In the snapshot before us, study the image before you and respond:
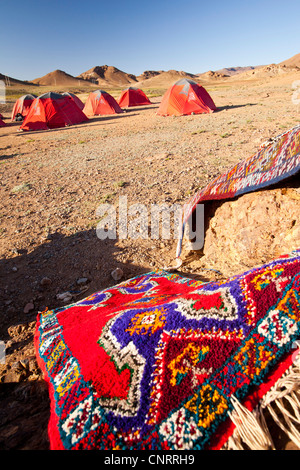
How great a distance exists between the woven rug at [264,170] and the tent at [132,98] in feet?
77.9

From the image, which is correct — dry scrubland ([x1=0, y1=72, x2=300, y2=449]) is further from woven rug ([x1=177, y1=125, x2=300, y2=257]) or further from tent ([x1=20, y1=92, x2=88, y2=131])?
tent ([x1=20, y1=92, x2=88, y2=131])

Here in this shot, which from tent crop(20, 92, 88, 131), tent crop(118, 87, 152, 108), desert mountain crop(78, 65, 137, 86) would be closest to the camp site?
tent crop(20, 92, 88, 131)

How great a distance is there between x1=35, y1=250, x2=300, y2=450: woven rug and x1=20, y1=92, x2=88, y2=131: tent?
1772 cm

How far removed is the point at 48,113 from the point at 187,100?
28.2 feet

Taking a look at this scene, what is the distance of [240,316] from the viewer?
125 centimetres

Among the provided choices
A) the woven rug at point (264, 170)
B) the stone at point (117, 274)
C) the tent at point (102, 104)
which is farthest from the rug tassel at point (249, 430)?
the tent at point (102, 104)

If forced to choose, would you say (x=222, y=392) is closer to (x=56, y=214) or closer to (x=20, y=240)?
(x=20, y=240)

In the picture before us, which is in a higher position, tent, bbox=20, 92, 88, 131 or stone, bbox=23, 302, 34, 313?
tent, bbox=20, 92, 88, 131

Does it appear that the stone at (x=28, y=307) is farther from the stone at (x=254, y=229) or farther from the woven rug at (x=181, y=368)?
the stone at (x=254, y=229)

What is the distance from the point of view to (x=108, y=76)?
106m

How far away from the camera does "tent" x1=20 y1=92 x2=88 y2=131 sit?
16.2 meters

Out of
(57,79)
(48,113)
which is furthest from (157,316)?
(57,79)

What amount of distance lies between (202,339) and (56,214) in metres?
4.27

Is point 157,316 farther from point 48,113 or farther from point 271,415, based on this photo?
point 48,113
